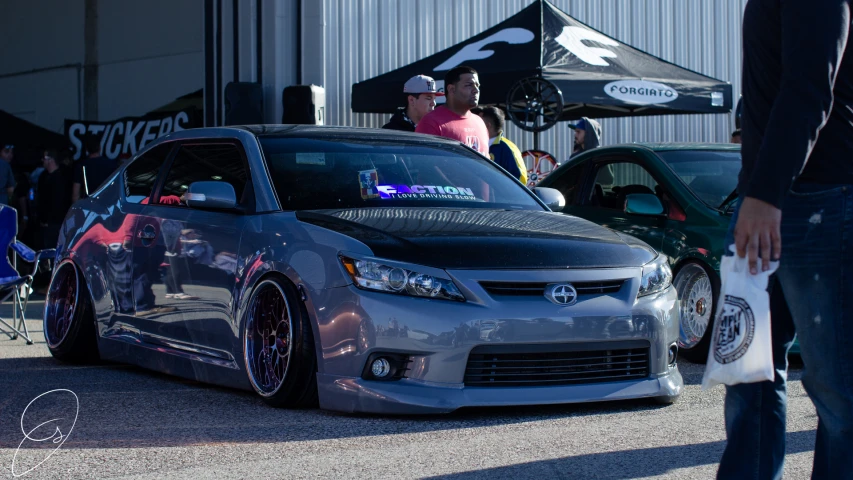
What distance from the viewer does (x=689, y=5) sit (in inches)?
771

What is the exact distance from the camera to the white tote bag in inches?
114

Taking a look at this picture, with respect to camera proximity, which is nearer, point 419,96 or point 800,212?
point 800,212

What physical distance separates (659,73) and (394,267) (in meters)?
9.62

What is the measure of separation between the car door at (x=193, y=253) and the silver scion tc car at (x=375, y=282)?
1cm

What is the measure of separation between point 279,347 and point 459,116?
3571 millimetres

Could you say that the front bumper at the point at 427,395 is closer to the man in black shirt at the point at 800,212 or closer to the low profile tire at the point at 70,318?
the man in black shirt at the point at 800,212

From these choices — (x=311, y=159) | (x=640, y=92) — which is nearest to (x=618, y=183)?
(x=311, y=159)

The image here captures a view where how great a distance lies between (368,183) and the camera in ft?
20.6

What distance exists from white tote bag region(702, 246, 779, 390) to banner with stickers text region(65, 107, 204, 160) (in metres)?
16.7

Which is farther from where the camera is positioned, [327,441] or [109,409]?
[109,409]

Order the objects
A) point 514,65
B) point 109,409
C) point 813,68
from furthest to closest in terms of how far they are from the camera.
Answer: point 514,65
point 109,409
point 813,68

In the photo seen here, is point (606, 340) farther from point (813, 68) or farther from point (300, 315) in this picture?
point (813, 68)

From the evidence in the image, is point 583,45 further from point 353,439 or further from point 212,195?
point 353,439

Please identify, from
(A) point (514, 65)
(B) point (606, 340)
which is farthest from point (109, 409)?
(A) point (514, 65)
